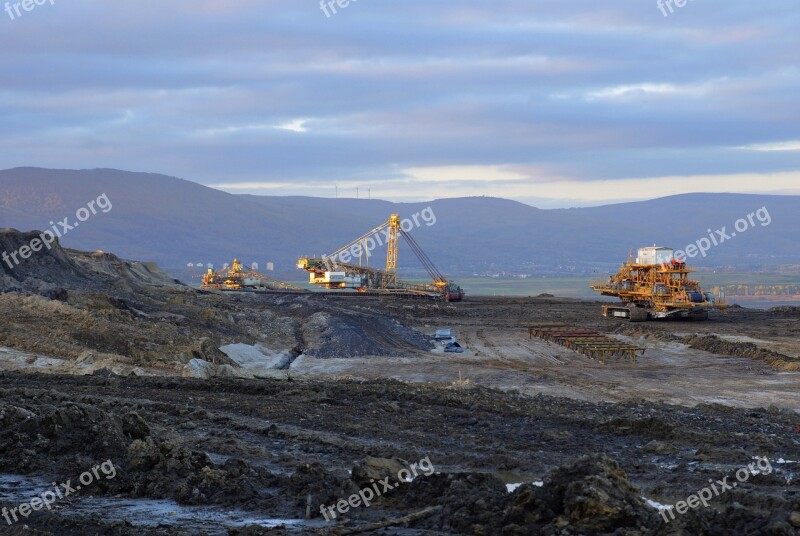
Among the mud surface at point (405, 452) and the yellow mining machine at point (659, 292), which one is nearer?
the mud surface at point (405, 452)

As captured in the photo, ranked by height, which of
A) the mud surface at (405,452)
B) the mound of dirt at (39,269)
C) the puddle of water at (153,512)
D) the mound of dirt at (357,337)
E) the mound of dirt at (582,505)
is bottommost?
the mound of dirt at (357,337)

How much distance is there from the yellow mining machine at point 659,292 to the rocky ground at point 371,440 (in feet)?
59.5

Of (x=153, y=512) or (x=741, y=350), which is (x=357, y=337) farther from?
(x=153, y=512)

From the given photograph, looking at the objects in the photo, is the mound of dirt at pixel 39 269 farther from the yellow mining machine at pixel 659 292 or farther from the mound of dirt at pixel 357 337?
the yellow mining machine at pixel 659 292

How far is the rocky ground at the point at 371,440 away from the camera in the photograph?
791cm

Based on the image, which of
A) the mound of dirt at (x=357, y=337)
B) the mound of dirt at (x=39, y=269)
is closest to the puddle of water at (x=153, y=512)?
the mound of dirt at (x=357, y=337)

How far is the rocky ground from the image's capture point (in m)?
7.91

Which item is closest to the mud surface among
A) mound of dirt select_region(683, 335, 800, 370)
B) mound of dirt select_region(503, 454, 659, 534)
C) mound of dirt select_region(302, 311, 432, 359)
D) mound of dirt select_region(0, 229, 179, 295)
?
mound of dirt select_region(503, 454, 659, 534)

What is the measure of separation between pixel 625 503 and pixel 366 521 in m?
2.33

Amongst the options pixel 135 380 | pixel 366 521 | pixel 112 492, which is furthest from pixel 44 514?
pixel 135 380

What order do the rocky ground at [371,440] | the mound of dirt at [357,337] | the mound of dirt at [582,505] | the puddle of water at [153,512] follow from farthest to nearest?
the mound of dirt at [357,337] → the puddle of water at [153,512] → the rocky ground at [371,440] → the mound of dirt at [582,505]

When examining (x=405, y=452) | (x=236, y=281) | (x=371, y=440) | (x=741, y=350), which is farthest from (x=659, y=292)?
(x=236, y=281)

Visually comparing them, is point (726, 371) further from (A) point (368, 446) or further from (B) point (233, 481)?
(B) point (233, 481)

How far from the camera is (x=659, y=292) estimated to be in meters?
49.3
